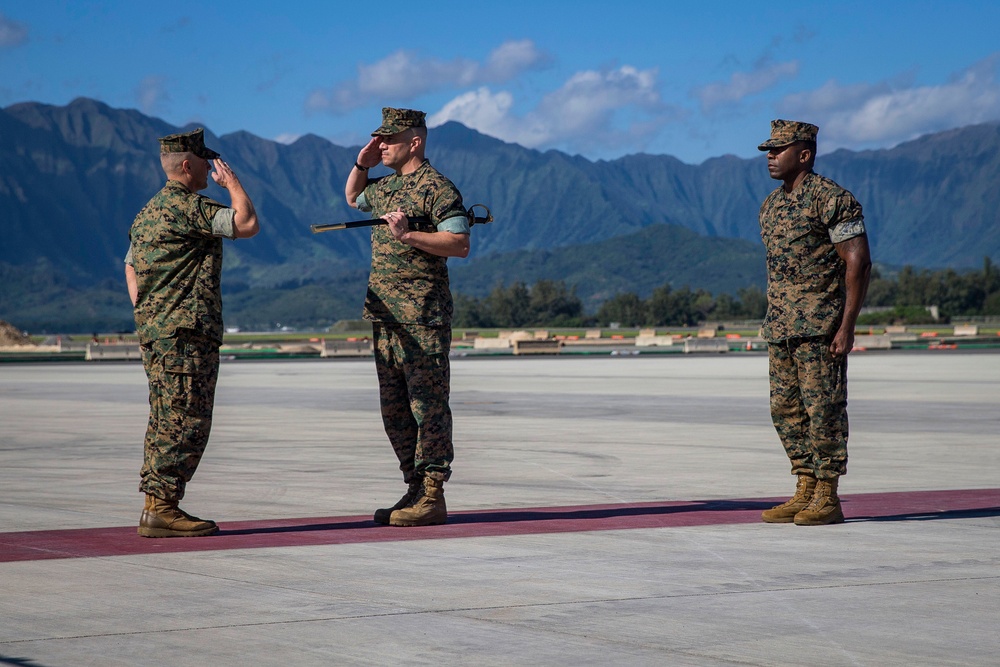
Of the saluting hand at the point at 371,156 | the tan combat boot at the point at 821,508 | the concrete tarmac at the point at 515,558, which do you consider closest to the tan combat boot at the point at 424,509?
the concrete tarmac at the point at 515,558

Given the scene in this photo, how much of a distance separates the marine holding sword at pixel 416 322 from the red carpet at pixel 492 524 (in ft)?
1.20

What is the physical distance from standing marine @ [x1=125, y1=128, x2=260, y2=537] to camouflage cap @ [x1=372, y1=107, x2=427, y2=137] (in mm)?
1177

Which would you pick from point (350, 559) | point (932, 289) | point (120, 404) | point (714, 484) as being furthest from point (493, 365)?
point (932, 289)

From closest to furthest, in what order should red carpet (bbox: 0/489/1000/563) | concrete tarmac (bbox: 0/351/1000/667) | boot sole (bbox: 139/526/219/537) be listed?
concrete tarmac (bbox: 0/351/1000/667) < red carpet (bbox: 0/489/1000/563) < boot sole (bbox: 139/526/219/537)

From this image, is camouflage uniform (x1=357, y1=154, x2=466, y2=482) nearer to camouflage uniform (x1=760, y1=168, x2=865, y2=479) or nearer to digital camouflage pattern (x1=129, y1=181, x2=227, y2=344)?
digital camouflage pattern (x1=129, y1=181, x2=227, y2=344)

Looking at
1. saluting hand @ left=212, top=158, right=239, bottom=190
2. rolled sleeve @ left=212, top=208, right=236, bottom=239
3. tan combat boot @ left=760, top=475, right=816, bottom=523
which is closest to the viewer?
rolled sleeve @ left=212, top=208, right=236, bottom=239

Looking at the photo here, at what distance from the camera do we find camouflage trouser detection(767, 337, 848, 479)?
31.1 ft

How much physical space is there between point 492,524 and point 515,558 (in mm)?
1467

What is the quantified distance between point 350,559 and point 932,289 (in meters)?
182

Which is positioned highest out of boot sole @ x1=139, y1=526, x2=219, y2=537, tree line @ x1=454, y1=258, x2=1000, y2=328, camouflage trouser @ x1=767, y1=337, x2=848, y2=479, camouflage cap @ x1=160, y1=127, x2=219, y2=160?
tree line @ x1=454, y1=258, x2=1000, y2=328

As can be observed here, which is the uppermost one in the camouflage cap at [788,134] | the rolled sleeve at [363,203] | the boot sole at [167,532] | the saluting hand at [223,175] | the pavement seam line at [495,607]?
the camouflage cap at [788,134]

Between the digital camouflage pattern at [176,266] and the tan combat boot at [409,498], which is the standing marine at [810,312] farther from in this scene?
the digital camouflage pattern at [176,266]

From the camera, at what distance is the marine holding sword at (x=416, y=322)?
923 centimetres

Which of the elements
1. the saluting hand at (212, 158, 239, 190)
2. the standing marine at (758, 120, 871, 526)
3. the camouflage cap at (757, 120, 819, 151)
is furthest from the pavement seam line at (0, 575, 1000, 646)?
the camouflage cap at (757, 120, 819, 151)
